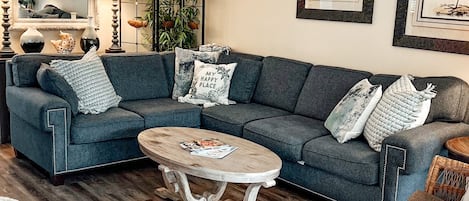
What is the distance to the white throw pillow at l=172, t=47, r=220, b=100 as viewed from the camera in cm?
472

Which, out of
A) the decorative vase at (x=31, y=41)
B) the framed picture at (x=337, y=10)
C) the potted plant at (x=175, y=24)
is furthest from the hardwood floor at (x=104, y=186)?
the potted plant at (x=175, y=24)

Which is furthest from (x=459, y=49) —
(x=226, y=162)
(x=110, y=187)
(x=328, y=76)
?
(x=110, y=187)

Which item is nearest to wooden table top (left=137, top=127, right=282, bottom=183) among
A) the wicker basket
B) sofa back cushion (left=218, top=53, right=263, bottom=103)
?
the wicker basket

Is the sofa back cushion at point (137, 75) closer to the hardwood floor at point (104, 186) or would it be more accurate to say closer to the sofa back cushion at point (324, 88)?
the hardwood floor at point (104, 186)

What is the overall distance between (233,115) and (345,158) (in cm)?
111

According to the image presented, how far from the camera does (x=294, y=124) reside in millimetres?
3885

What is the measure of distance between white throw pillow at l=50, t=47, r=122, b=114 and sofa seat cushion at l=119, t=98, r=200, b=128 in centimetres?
25

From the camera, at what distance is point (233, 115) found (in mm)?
4133

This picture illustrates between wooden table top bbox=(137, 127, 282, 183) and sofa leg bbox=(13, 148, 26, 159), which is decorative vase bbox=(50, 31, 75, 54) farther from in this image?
wooden table top bbox=(137, 127, 282, 183)

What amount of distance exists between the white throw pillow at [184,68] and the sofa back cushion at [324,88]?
3.27 ft

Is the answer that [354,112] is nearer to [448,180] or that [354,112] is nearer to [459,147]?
[459,147]

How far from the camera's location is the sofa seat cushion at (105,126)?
375cm

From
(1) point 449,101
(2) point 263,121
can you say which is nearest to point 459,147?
(1) point 449,101

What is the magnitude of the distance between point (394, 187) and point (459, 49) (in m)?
1.15
